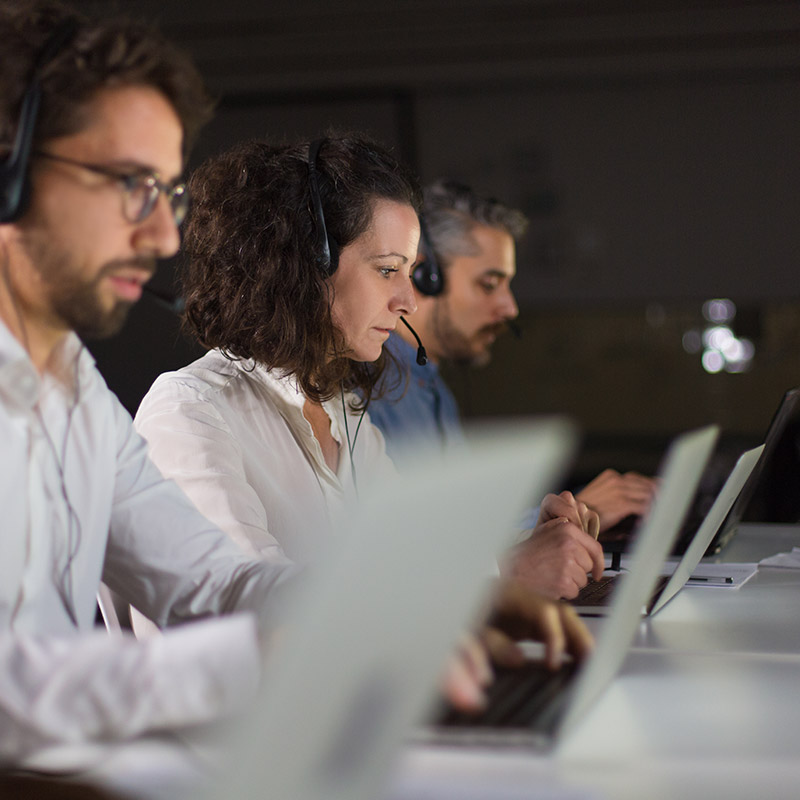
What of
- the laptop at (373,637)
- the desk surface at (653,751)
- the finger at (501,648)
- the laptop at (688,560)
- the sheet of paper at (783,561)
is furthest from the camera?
the sheet of paper at (783,561)

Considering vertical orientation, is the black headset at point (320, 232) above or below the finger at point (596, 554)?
above

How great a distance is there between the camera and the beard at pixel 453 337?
248cm

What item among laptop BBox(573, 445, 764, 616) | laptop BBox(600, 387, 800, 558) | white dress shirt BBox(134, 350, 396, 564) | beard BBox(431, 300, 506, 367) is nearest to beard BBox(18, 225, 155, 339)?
white dress shirt BBox(134, 350, 396, 564)

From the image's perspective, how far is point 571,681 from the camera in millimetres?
796

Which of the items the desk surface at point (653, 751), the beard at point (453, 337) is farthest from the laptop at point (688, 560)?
the beard at point (453, 337)

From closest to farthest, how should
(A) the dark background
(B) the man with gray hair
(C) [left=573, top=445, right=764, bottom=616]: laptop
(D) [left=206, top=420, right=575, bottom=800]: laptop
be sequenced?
(D) [left=206, top=420, right=575, bottom=800]: laptop
(C) [left=573, top=445, right=764, bottom=616]: laptop
(B) the man with gray hair
(A) the dark background

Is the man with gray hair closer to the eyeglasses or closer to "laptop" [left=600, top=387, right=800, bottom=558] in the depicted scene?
"laptop" [left=600, top=387, right=800, bottom=558]

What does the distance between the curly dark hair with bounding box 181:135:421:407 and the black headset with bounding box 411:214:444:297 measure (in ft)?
2.24

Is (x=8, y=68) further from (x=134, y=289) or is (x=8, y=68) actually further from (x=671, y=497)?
(x=671, y=497)

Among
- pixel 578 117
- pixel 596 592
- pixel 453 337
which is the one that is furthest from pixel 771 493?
pixel 578 117

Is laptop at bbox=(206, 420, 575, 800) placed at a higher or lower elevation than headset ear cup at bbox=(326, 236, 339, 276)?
lower

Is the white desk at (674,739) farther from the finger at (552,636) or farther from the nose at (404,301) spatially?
the nose at (404,301)

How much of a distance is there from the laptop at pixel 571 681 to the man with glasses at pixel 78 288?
5 centimetres

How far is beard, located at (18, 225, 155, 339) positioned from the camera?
943 mm
